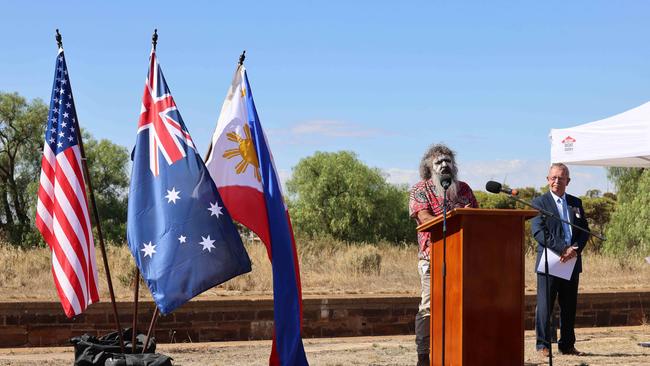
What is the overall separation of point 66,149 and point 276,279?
206 centimetres

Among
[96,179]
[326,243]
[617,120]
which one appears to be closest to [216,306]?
[617,120]

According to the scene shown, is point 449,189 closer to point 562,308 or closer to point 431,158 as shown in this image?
point 431,158

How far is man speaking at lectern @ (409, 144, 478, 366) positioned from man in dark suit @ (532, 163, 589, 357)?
1.90 m

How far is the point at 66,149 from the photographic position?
8.04 m

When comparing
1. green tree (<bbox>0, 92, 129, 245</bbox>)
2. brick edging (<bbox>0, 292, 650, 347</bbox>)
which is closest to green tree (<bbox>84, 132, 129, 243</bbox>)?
green tree (<bbox>0, 92, 129, 245</bbox>)

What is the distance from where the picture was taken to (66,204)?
795 cm

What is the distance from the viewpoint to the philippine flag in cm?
848

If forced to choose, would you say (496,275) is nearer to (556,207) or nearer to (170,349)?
(556,207)

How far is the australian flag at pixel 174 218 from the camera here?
7.61 meters

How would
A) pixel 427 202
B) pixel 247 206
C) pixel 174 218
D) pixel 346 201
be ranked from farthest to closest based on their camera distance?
pixel 346 201, pixel 427 202, pixel 247 206, pixel 174 218

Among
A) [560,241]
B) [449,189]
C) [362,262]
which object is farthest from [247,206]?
[362,262]

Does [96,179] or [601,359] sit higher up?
[96,179]

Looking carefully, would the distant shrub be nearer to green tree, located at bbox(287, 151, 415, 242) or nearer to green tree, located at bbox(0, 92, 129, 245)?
green tree, located at bbox(287, 151, 415, 242)

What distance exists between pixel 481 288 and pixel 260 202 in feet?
6.71
